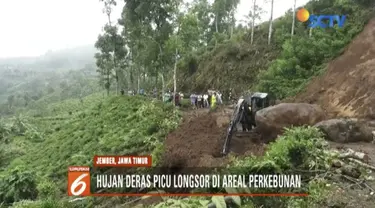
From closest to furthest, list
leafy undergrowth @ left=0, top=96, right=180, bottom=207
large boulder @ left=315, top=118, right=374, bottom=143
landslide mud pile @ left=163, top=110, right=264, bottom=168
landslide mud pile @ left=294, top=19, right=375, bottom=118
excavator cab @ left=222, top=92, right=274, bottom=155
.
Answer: landslide mud pile @ left=163, top=110, right=264, bottom=168 → large boulder @ left=315, top=118, right=374, bottom=143 → excavator cab @ left=222, top=92, right=274, bottom=155 → landslide mud pile @ left=294, top=19, right=375, bottom=118 → leafy undergrowth @ left=0, top=96, right=180, bottom=207

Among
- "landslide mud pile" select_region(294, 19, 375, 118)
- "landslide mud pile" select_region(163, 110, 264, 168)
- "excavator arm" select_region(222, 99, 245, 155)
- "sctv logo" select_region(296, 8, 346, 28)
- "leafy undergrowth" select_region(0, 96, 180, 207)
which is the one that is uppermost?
"sctv logo" select_region(296, 8, 346, 28)

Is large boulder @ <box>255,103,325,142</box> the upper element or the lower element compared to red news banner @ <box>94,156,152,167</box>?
upper

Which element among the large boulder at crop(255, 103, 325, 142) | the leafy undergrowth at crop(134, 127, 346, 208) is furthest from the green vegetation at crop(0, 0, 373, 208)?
the large boulder at crop(255, 103, 325, 142)

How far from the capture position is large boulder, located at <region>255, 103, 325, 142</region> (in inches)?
529

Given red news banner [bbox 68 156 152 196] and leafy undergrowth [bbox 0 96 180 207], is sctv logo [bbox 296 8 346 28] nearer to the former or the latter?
leafy undergrowth [bbox 0 96 180 207]

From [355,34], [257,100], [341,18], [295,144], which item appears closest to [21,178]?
[257,100]

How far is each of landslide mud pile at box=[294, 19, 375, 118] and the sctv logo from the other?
346 centimetres

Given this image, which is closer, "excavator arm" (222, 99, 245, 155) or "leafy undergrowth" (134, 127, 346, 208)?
"leafy undergrowth" (134, 127, 346, 208)

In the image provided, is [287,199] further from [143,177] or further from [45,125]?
[45,125]

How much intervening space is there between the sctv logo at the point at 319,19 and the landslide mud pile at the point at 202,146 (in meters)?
12.0

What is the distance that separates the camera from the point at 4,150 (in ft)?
115

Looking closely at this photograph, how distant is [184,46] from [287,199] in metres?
18.7

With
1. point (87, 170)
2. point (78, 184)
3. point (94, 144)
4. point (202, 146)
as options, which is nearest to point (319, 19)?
point (94, 144)

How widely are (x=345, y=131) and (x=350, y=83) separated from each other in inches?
237
